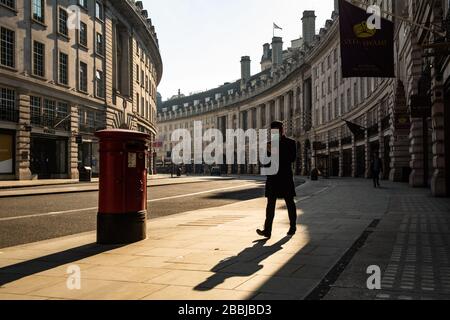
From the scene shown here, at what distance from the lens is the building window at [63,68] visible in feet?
118

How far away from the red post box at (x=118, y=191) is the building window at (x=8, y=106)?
997 inches

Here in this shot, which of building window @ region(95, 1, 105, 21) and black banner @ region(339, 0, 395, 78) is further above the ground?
building window @ region(95, 1, 105, 21)

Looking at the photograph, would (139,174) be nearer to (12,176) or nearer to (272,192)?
(272,192)

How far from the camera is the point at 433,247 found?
20.6 ft

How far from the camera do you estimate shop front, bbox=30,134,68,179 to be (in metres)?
33.3

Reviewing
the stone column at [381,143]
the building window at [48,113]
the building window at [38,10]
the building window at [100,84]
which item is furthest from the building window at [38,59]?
the stone column at [381,143]

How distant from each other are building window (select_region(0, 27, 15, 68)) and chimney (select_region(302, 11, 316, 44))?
143ft

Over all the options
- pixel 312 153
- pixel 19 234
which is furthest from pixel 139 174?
pixel 312 153

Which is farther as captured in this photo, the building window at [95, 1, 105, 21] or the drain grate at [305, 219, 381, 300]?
the building window at [95, 1, 105, 21]

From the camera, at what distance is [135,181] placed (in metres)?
7.06

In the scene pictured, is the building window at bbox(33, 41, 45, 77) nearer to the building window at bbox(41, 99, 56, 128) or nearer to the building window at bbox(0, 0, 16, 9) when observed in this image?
the building window at bbox(41, 99, 56, 128)

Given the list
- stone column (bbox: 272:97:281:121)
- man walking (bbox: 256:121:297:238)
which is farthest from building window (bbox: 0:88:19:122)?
stone column (bbox: 272:97:281:121)

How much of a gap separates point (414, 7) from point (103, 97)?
1120 inches

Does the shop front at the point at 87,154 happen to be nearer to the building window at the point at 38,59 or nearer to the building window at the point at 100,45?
the building window at the point at 38,59
